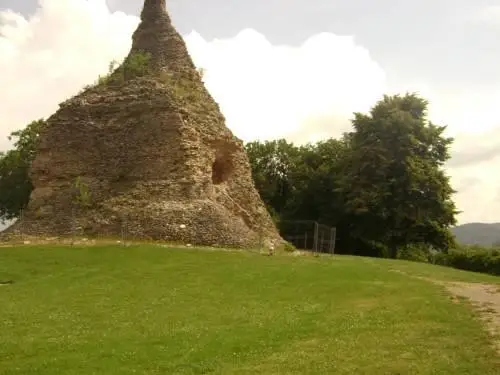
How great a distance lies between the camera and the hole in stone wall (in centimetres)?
3969

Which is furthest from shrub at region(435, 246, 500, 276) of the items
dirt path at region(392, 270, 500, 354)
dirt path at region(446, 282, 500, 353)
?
→ dirt path at region(446, 282, 500, 353)

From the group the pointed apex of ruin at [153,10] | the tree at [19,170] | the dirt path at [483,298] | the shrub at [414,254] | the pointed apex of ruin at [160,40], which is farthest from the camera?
the tree at [19,170]

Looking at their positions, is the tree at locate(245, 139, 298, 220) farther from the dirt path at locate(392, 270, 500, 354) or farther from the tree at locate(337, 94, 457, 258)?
the dirt path at locate(392, 270, 500, 354)

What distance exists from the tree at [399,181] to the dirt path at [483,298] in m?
18.8

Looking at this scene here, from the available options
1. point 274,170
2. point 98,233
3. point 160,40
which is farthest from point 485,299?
point 274,170

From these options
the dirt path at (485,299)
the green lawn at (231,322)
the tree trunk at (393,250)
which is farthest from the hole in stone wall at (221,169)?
the dirt path at (485,299)

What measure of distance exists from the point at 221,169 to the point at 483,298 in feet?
80.1

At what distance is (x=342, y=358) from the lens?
11.1m

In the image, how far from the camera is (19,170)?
57.1 m

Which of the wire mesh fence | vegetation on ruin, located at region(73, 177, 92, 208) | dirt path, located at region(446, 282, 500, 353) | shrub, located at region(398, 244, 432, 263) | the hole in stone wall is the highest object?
the hole in stone wall

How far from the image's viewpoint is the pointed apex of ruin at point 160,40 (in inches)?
1587

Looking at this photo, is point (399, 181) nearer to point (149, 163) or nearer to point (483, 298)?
point (149, 163)

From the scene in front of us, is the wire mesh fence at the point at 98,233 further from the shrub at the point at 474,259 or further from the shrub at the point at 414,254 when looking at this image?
the shrub at the point at 414,254

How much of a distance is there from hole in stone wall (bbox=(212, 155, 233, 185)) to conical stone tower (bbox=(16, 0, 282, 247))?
7cm
